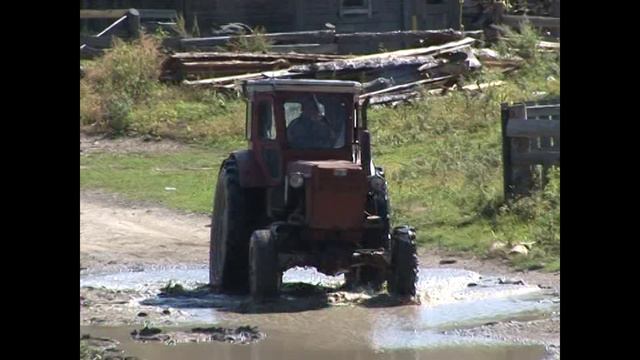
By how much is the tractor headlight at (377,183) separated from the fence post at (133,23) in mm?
20838

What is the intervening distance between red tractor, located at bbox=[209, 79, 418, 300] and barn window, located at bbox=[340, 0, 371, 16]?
79.3 ft

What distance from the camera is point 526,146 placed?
17453 millimetres

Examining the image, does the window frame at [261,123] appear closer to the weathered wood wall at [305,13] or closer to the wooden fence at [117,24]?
the wooden fence at [117,24]

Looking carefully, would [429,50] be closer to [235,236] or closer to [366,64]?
[366,64]

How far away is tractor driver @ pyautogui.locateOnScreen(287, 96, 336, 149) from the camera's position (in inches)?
534

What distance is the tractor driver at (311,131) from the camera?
13562 millimetres

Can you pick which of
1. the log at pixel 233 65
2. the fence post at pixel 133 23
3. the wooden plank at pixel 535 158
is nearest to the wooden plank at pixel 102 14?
the fence post at pixel 133 23

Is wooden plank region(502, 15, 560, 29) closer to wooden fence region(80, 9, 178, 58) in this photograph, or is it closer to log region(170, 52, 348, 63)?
log region(170, 52, 348, 63)

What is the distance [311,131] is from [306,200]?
85cm

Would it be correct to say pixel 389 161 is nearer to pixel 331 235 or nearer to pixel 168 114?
pixel 168 114

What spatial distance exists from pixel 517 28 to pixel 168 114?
12005 mm

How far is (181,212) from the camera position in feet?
65.8
